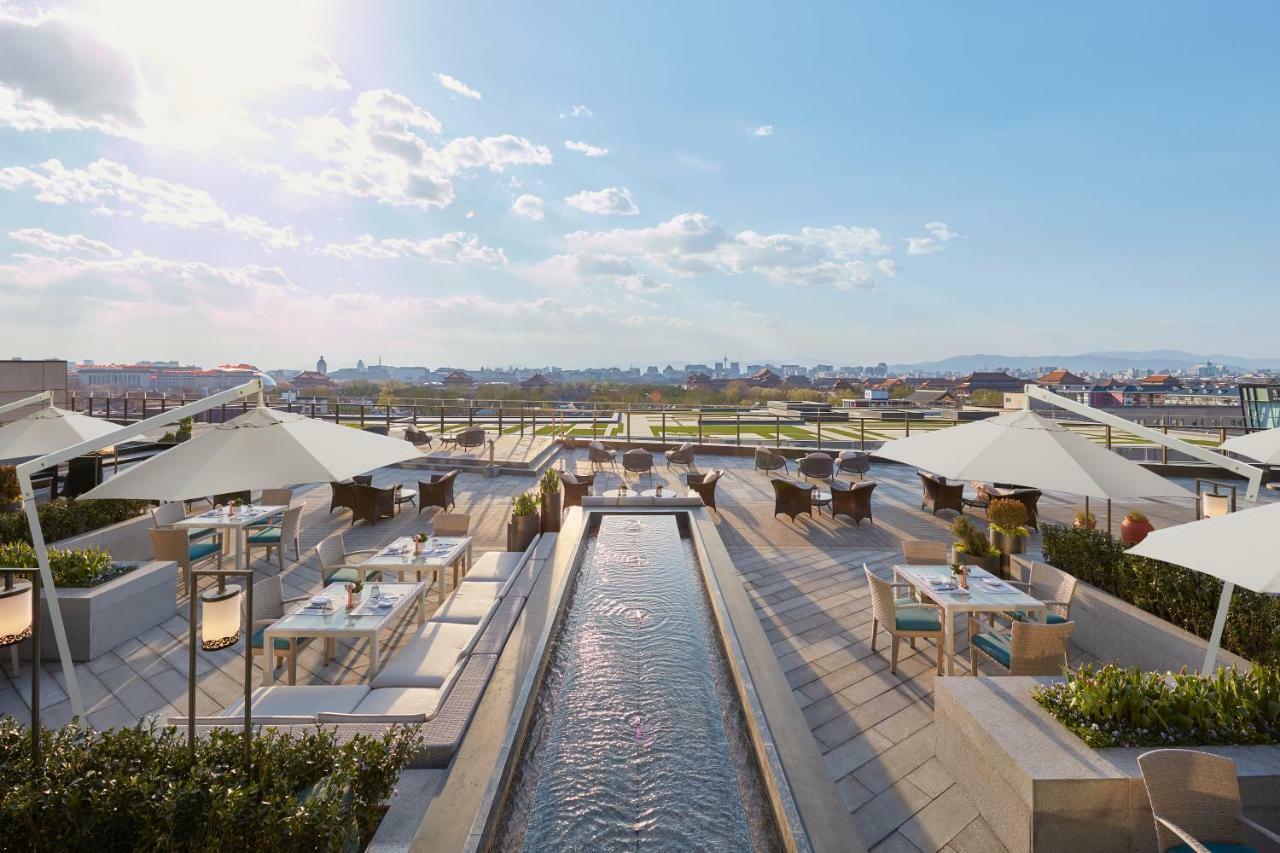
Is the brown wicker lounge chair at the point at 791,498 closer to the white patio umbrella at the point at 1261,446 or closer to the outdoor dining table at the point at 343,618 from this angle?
the white patio umbrella at the point at 1261,446

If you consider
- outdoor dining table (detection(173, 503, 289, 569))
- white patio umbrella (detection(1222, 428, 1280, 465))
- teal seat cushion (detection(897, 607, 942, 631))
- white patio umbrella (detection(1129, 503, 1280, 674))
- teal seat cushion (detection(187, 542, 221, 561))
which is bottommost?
teal seat cushion (detection(897, 607, 942, 631))

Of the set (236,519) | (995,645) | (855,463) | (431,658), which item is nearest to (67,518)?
(236,519)

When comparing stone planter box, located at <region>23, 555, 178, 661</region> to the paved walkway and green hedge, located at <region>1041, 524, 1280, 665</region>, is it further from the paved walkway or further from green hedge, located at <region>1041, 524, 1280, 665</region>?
green hedge, located at <region>1041, 524, 1280, 665</region>

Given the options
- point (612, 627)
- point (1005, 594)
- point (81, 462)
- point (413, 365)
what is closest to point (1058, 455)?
point (1005, 594)

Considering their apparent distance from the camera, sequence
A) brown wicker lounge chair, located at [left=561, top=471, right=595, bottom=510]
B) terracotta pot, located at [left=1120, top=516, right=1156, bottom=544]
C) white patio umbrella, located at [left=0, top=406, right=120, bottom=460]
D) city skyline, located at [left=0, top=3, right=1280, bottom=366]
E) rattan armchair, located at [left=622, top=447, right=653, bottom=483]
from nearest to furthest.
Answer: white patio umbrella, located at [left=0, top=406, right=120, bottom=460] < terracotta pot, located at [left=1120, top=516, right=1156, bottom=544] < city skyline, located at [left=0, top=3, right=1280, bottom=366] < brown wicker lounge chair, located at [left=561, top=471, right=595, bottom=510] < rattan armchair, located at [left=622, top=447, right=653, bottom=483]

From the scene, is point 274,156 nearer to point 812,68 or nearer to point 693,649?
point 693,649

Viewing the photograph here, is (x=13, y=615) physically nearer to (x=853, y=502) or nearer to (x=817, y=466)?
(x=853, y=502)

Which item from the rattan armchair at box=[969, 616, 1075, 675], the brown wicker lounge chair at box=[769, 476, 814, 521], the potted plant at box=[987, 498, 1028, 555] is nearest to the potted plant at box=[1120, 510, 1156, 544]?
the potted plant at box=[987, 498, 1028, 555]
